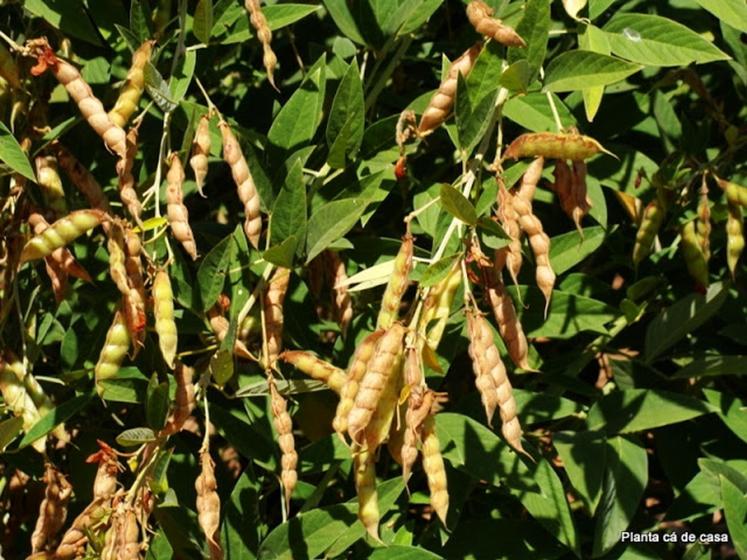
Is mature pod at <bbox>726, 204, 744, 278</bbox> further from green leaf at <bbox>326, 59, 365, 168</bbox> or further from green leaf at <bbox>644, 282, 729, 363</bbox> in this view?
green leaf at <bbox>326, 59, 365, 168</bbox>

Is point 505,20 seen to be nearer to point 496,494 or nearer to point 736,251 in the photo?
point 736,251

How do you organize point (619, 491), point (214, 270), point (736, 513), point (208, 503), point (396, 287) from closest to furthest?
point (396, 287)
point (208, 503)
point (214, 270)
point (736, 513)
point (619, 491)

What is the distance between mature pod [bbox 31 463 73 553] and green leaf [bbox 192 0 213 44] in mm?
634

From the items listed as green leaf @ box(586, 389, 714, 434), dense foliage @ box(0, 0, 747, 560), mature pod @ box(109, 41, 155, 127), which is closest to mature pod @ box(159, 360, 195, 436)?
dense foliage @ box(0, 0, 747, 560)

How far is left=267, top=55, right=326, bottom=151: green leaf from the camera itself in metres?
1.49

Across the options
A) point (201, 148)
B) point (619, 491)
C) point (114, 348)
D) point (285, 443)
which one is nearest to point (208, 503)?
point (285, 443)

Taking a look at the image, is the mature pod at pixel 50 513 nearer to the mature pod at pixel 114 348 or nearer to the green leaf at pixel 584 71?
the mature pod at pixel 114 348

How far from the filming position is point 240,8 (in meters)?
1.53

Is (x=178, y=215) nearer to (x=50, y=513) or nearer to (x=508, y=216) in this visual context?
(x=508, y=216)

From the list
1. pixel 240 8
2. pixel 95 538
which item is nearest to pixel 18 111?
pixel 240 8

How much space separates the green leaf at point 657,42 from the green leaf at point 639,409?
1.72ft

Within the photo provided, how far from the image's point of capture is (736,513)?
1.49 meters

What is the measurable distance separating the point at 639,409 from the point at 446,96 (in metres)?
0.63

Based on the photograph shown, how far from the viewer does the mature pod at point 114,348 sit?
131cm
